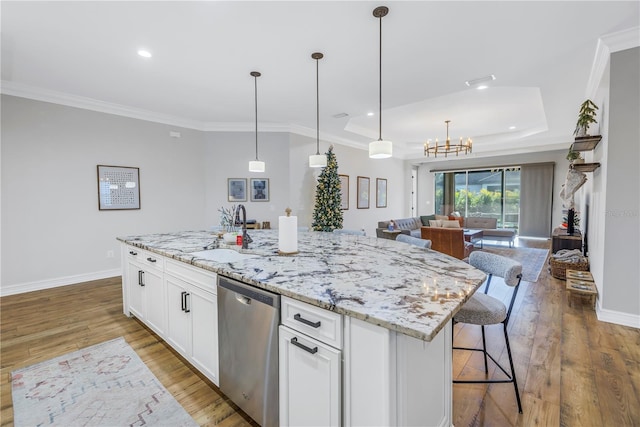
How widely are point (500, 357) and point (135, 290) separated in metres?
3.40

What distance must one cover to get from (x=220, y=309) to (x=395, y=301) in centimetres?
111

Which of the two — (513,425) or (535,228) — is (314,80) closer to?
(513,425)

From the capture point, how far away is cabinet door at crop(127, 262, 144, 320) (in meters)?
2.74

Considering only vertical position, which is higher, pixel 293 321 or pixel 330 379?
pixel 293 321

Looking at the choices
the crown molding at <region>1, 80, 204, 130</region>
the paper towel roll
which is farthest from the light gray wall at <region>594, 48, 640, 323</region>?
the crown molding at <region>1, 80, 204, 130</region>

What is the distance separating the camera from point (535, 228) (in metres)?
8.32

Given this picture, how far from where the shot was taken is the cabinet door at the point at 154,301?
2393 mm

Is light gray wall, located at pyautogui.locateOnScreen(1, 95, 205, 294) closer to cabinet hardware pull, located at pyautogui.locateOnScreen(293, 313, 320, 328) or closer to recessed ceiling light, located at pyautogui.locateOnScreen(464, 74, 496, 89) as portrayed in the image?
cabinet hardware pull, located at pyautogui.locateOnScreen(293, 313, 320, 328)

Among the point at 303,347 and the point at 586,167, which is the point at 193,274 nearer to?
the point at 303,347

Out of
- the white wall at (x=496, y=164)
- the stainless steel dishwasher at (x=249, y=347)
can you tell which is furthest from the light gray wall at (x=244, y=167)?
the white wall at (x=496, y=164)

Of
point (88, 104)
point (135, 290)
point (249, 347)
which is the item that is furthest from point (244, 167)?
point (249, 347)

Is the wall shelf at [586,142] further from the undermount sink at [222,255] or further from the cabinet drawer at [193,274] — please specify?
the cabinet drawer at [193,274]

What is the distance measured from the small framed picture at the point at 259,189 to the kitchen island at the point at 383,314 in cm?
377

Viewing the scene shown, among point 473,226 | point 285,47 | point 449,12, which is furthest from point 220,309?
point 473,226
